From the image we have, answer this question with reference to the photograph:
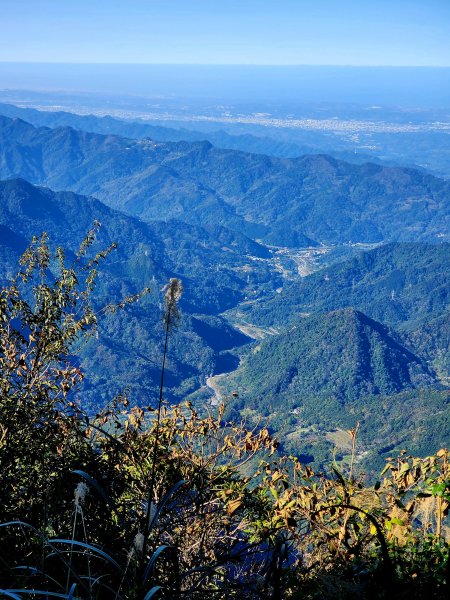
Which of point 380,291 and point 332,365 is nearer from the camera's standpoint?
point 332,365

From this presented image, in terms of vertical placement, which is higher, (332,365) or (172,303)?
(172,303)

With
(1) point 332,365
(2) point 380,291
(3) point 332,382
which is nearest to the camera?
(3) point 332,382

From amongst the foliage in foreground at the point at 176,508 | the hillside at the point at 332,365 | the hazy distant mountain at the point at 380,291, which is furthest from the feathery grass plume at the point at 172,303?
the hazy distant mountain at the point at 380,291

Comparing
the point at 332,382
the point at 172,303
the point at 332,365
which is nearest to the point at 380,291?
the point at 332,365

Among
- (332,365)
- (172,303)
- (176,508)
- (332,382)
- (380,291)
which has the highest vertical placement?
(172,303)

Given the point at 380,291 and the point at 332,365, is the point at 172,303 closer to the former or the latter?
the point at 332,365

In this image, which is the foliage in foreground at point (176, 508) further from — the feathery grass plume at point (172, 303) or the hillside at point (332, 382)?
the hillside at point (332, 382)

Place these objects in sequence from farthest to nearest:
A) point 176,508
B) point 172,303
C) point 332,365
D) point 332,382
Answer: point 332,365, point 332,382, point 176,508, point 172,303

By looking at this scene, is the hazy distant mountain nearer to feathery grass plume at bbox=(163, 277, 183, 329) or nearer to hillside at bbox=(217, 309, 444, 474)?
hillside at bbox=(217, 309, 444, 474)

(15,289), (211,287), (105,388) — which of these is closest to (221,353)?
(105,388)

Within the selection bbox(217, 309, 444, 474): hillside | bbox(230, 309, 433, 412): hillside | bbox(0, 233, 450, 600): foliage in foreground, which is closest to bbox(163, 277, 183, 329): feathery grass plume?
bbox(0, 233, 450, 600): foliage in foreground
